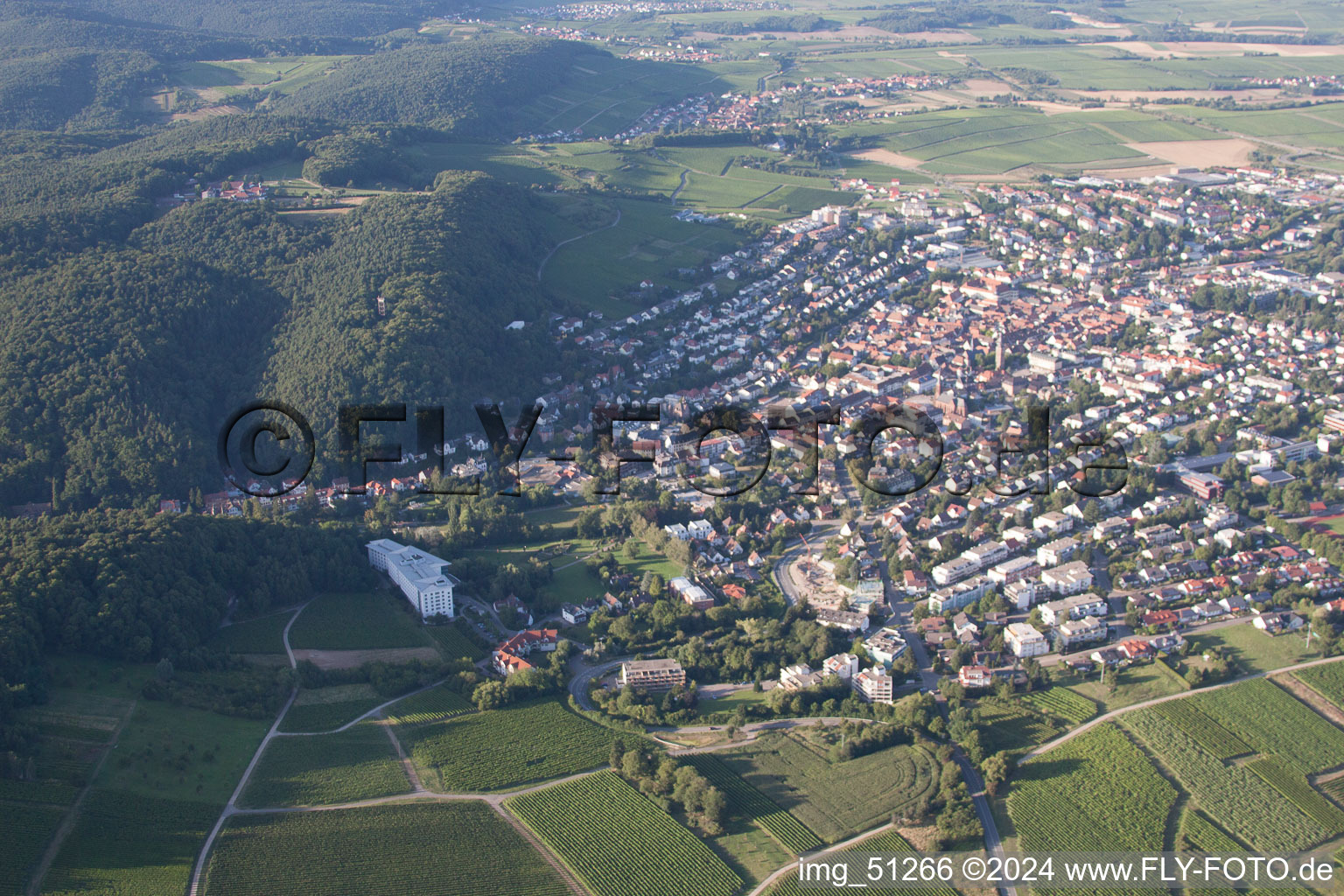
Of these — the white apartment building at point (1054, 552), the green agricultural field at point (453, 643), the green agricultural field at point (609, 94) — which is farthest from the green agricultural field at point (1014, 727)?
the green agricultural field at point (609, 94)

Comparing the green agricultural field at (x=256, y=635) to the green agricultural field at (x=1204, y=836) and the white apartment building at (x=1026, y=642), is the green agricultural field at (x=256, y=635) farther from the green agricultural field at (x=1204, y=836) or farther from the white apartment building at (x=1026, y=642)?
the green agricultural field at (x=1204, y=836)

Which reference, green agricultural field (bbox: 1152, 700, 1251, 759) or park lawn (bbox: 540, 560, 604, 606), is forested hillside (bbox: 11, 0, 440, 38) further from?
green agricultural field (bbox: 1152, 700, 1251, 759)

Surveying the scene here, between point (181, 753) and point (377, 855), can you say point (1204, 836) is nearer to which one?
point (377, 855)

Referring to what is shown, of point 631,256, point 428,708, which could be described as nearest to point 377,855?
point 428,708

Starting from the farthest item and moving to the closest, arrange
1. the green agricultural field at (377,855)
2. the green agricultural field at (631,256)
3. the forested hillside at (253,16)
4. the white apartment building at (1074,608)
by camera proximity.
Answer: the forested hillside at (253,16), the green agricultural field at (631,256), the white apartment building at (1074,608), the green agricultural field at (377,855)

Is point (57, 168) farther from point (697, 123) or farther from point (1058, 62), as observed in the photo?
point (1058, 62)

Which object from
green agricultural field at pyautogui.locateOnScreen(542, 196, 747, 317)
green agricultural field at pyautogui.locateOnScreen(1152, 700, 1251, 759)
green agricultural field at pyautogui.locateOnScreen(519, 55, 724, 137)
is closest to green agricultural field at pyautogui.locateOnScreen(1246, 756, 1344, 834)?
green agricultural field at pyautogui.locateOnScreen(1152, 700, 1251, 759)
